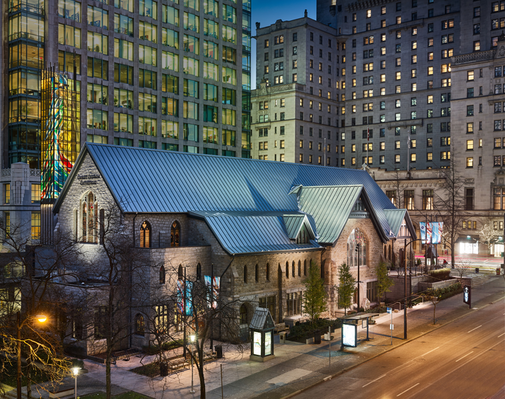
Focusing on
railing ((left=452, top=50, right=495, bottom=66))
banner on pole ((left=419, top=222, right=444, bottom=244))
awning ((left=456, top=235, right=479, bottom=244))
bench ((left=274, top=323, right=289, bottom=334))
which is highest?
railing ((left=452, top=50, right=495, bottom=66))

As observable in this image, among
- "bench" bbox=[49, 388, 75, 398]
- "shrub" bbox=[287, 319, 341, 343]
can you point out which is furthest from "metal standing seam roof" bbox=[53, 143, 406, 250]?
"bench" bbox=[49, 388, 75, 398]

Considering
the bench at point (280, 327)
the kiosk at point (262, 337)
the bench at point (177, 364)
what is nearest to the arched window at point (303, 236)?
the bench at point (280, 327)

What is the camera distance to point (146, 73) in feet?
278

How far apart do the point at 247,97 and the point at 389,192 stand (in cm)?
4024

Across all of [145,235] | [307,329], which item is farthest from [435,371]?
[145,235]

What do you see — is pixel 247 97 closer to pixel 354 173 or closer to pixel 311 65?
pixel 354 173

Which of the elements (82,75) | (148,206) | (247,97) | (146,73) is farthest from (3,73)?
(148,206)

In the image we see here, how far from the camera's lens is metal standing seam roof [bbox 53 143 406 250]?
46.4m

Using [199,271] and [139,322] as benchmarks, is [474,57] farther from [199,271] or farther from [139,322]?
[139,322]

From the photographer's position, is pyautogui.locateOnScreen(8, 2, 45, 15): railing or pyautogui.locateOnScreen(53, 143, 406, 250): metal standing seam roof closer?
pyautogui.locateOnScreen(53, 143, 406, 250): metal standing seam roof

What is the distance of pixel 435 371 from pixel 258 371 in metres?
11.6

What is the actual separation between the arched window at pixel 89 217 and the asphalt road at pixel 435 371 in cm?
2430

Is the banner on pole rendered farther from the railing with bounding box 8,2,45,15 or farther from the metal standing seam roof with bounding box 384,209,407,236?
the railing with bounding box 8,2,45,15

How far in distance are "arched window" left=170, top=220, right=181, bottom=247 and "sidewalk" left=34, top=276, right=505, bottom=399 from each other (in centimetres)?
1006
